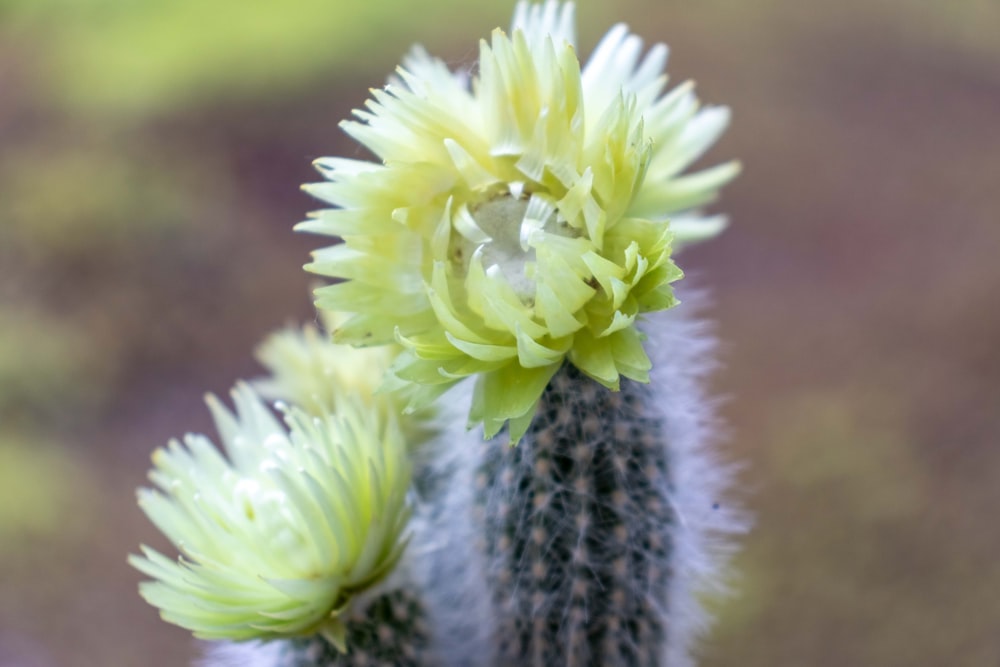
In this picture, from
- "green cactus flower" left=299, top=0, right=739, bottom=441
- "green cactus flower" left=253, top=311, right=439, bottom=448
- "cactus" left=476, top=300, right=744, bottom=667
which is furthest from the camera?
"green cactus flower" left=253, top=311, right=439, bottom=448

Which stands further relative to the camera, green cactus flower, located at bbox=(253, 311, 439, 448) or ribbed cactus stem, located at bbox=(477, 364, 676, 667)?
green cactus flower, located at bbox=(253, 311, 439, 448)

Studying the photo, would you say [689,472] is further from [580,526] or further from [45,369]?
[45,369]

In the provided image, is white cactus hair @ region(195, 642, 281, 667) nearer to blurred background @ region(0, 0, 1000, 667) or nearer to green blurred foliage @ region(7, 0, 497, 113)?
blurred background @ region(0, 0, 1000, 667)

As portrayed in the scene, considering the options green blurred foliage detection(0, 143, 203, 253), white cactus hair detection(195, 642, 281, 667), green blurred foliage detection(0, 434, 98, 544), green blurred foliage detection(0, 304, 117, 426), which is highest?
green blurred foliage detection(0, 143, 203, 253)

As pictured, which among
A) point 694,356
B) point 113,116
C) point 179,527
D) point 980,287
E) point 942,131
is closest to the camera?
point 179,527

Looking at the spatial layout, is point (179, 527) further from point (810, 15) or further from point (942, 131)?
point (810, 15)

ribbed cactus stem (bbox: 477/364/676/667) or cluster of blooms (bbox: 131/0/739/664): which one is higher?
cluster of blooms (bbox: 131/0/739/664)

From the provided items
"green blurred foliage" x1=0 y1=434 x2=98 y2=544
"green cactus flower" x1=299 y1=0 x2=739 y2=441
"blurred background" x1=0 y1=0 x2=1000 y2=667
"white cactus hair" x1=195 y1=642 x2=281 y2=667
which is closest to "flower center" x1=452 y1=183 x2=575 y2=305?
"green cactus flower" x1=299 y1=0 x2=739 y2=441

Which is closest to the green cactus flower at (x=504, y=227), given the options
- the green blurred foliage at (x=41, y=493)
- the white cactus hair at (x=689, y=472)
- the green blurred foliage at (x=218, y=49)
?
the white cactus hair at (x=689, y=472)

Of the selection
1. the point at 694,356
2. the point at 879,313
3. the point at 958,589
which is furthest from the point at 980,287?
the point at 694,356
